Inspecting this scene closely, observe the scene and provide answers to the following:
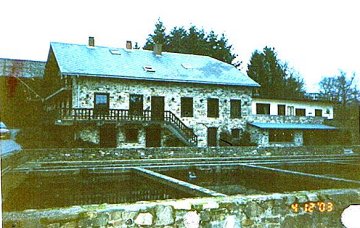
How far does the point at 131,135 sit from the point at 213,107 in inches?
180

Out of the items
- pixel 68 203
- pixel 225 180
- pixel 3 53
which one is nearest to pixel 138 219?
pixel 3 53

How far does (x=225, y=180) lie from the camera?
8766 mm

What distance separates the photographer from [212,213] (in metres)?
3.26

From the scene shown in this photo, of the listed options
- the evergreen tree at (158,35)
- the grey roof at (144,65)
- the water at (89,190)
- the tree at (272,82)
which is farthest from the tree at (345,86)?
the tree at (272,82)

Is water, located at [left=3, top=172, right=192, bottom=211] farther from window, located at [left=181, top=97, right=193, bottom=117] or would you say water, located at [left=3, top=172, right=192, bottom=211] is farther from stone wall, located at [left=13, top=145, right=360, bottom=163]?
window, located at [left=181, top=97, right=193, bottom=117]

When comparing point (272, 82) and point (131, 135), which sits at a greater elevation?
point (272, 82)

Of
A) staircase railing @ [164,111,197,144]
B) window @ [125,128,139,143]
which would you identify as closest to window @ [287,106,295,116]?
staircase railing @ [164,111,197,144]

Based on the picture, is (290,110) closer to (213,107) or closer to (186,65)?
(213,107)

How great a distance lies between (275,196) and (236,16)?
2.04 m

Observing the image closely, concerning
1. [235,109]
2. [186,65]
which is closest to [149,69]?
[186,65]

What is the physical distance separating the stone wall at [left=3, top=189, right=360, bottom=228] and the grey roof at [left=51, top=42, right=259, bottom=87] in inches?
423

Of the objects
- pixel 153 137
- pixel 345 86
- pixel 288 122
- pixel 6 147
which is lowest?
pixel 153 137

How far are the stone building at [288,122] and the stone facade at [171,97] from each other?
93 centimetres

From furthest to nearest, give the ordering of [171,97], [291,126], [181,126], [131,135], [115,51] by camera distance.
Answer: [291,126]
[171,97]
[115,51]
[181,126]
[131,135]
